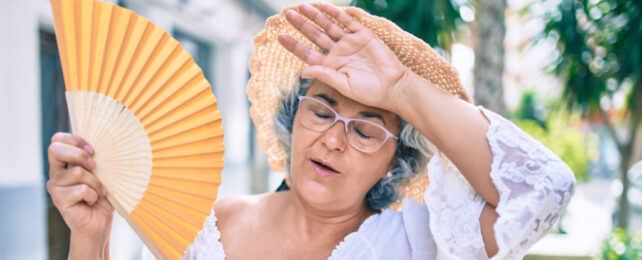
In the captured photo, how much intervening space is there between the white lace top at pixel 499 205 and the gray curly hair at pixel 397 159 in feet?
0.78

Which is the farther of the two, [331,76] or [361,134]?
[361,134]

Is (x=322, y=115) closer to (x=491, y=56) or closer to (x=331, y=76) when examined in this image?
(x=331, y=76)

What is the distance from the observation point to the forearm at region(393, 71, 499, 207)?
117cm

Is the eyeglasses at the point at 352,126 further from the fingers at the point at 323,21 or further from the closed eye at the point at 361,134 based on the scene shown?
the fingers at the point at 323,21

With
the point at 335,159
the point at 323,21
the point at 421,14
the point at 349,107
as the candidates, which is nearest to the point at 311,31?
the point at 323,21

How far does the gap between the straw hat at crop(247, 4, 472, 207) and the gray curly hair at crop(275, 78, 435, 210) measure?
0.19ft

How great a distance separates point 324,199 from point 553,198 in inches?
27.0

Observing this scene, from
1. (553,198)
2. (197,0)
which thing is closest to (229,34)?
(197,0)

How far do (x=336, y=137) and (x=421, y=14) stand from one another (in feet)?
7.47

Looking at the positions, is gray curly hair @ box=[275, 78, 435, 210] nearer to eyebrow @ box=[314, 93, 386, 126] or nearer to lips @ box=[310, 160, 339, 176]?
eyebrow @ box=[314, 93, 386, 126]

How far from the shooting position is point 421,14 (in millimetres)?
3354

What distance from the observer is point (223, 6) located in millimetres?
6508

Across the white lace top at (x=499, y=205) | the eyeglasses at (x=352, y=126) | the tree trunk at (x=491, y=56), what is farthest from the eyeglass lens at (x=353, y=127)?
the tree trunk at (x=491, y=56)

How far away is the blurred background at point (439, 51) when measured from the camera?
9.84 feet
